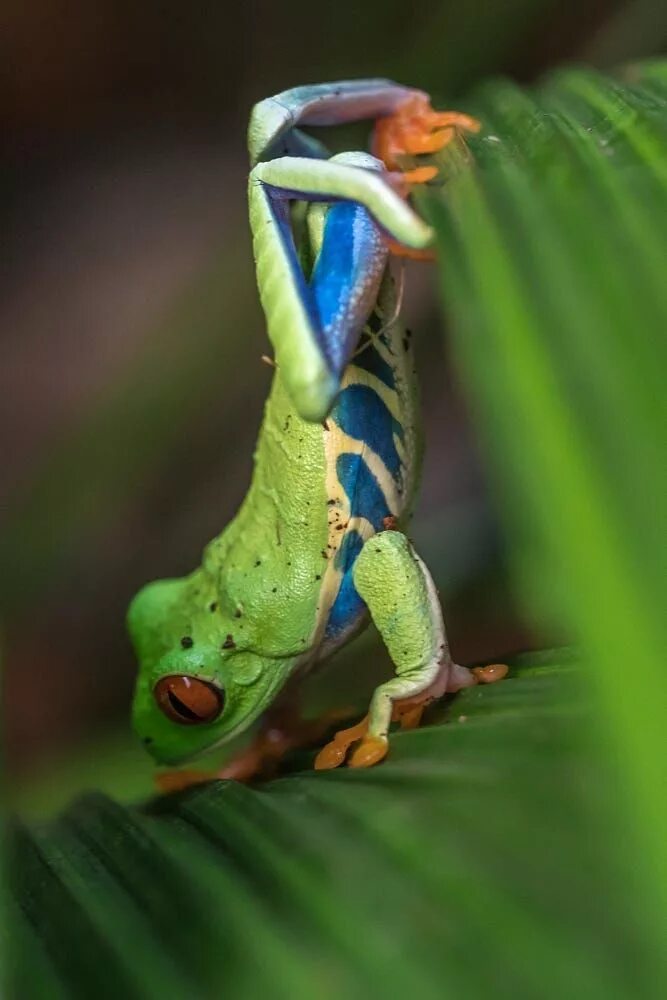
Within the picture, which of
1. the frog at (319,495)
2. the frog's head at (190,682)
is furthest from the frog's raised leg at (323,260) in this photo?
the frog's head at (190,682)

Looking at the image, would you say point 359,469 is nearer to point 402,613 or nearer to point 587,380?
point 402,613

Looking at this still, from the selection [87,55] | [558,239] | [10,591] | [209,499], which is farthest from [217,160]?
[558,239]

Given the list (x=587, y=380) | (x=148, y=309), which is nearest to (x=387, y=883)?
(x=587, y=380)

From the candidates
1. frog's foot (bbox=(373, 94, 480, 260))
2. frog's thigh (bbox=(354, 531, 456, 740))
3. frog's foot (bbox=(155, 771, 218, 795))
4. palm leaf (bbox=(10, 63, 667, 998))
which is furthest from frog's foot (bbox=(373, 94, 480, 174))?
frog's foot (bbox=(155, 771, 218, 795))

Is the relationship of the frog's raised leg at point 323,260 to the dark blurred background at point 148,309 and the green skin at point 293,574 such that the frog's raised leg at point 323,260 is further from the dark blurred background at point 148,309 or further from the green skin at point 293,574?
the dark blurred background at point 148,309

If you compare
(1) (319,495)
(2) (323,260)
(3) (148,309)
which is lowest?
(1) (319,495)

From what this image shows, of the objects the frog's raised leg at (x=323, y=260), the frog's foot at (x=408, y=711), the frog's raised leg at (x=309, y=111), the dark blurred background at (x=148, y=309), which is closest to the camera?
the frog's raised leg at (x=323, y=260)
